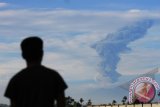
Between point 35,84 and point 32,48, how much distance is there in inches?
16.4

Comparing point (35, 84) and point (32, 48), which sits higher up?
point (32, 48)

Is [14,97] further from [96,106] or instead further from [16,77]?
[96,106]

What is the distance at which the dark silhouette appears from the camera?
6734 mm

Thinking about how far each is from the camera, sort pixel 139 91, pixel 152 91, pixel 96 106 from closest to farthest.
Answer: pixel 152 91, pixel 139 91, pixel 96 106

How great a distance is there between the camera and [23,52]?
683 centimetres

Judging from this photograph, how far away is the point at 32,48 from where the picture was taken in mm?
6785

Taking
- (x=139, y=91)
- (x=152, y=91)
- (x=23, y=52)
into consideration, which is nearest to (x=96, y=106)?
(x=139, y=91)

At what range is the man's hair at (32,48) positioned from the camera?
22.2ft

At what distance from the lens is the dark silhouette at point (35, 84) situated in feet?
22.1

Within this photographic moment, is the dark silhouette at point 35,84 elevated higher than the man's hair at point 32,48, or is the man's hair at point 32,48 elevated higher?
the man's hair at point 32,48

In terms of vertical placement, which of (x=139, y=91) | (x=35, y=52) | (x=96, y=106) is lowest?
(x=96, y=106)

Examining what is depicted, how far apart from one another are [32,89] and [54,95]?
0.26 m

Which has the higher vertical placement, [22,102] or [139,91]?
[22,102]

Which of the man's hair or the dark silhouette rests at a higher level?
the man's hair
